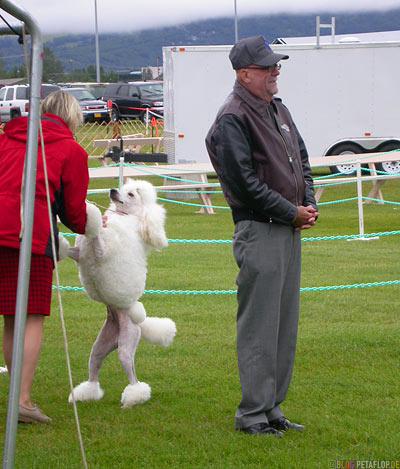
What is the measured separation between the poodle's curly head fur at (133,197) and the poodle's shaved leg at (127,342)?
2.19 ft

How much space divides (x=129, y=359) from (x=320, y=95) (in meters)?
14.9

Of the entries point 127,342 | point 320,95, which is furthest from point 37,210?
point 320,95

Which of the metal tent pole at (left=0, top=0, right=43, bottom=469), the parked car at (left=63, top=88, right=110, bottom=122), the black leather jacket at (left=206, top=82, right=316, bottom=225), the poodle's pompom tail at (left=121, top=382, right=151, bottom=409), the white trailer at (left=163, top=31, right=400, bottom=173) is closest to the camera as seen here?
the metal tent pole at (left=0, top=0, right=43, bottom=469)

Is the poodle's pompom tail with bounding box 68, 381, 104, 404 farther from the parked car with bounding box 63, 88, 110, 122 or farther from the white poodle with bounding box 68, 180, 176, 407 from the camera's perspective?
the parked car with bounding box 63, 88, 110, 122

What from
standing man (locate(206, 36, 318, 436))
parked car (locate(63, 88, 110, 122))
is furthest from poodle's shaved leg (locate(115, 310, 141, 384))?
parked car (locate(63, 88, 110, 122))

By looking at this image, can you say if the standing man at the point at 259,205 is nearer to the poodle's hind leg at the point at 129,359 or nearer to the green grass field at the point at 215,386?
the green grass field at the point at 215,386

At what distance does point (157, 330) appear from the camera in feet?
17.2

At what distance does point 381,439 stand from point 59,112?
2.56 metres

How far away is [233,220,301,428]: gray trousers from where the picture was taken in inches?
166

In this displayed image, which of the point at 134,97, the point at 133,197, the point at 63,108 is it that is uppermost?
the point at 134,97

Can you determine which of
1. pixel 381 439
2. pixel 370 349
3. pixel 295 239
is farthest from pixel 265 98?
pixel 370 349

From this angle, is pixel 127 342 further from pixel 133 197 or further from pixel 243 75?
pixel 243 75

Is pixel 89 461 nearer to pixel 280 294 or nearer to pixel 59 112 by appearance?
pixel 280 294

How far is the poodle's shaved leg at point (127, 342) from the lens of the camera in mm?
5047
